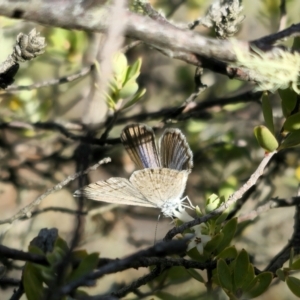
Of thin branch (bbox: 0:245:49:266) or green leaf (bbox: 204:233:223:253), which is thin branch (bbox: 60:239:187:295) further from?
green leaf (bbox: 204:233:223:253)

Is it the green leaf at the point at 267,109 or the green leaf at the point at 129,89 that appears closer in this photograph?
the green leaf at the point at 267,109

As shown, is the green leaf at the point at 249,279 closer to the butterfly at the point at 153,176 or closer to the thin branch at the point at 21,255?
the butterfly at the point at 153,176

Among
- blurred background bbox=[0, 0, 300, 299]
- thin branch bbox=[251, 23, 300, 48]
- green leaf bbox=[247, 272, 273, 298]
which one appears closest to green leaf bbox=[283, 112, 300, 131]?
thin branch bbox=[251, 23, 300, 48]

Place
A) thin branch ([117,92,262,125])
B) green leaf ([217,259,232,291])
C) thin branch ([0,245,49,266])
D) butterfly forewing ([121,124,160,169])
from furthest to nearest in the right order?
thin branch ([117,92,262,125]), butterfly forewing ([121,124,160,169]), green leaf ([217,259,232,291]), thin branch ([0,245,49,266])

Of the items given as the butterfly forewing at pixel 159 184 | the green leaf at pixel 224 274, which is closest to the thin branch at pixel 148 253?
the green leaf at pixel 224 274

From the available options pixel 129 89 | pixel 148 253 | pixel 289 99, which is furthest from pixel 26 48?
pixel 148 253

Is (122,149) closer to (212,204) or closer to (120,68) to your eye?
(120,68)
